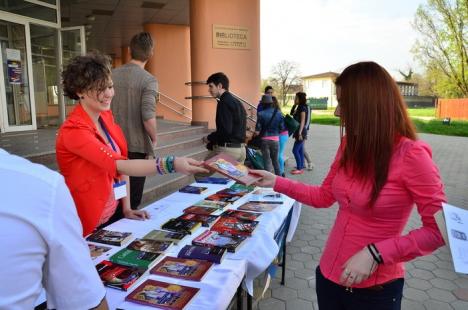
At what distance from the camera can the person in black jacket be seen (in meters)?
4.04

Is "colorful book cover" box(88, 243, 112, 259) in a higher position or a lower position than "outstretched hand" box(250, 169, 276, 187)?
lower

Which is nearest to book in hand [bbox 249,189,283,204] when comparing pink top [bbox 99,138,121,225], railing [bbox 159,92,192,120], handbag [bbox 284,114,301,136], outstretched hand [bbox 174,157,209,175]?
outstretched hand [bbox 174,157,209,175]

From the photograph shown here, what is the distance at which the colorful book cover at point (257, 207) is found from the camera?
96.3 inches

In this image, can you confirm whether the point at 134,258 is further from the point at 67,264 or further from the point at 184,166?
the point at 67,264

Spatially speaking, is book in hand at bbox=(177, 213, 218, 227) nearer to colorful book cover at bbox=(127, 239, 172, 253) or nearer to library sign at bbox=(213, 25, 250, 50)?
colorful book cover at bbox=(127, 239, 172, 253)

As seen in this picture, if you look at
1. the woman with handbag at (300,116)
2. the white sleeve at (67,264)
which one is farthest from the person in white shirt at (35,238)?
the woman with handbag at (300,116)

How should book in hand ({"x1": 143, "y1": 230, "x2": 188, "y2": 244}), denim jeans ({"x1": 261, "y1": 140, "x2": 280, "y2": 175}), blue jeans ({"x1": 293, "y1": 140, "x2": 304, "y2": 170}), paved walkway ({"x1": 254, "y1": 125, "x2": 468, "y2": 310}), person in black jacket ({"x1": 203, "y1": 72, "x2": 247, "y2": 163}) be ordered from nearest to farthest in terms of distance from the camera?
book in hand ({"x1": 143, "y1": 230, "x2": 188, "y2": 244}) < paved walkway ({"x1": 254, "y1": 125, "x2": 468, "y2": 310}) < person in black jacket ({"x1": 203, "y1": 72, "x2": 247, "y2": 163}) < denim jeans ({"x1": 261, "y1": 140, "x2": 280, "y2": 175}) < blue jeans ({"x1": 293, "y1": 140, "x2": 304, "y2": 170})

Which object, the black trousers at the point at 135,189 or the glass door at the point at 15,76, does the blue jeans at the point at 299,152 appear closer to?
the black trousers at the point at 135,189

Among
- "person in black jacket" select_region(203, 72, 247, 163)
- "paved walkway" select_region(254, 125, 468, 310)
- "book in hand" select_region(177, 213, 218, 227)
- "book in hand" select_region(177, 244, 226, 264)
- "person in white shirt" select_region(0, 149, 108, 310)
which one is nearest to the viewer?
"person in white shirt" select_region(0, 149, 108, 310)

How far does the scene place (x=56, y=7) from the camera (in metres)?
8.41

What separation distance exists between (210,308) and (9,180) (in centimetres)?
95

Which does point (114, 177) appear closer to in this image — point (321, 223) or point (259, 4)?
point (321, 223)

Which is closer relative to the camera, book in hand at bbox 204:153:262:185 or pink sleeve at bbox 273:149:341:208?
pink sleeve at bbox 273:149:341:208

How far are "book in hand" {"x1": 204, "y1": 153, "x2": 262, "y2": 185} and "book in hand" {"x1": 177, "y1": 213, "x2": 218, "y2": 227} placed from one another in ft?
1.20
